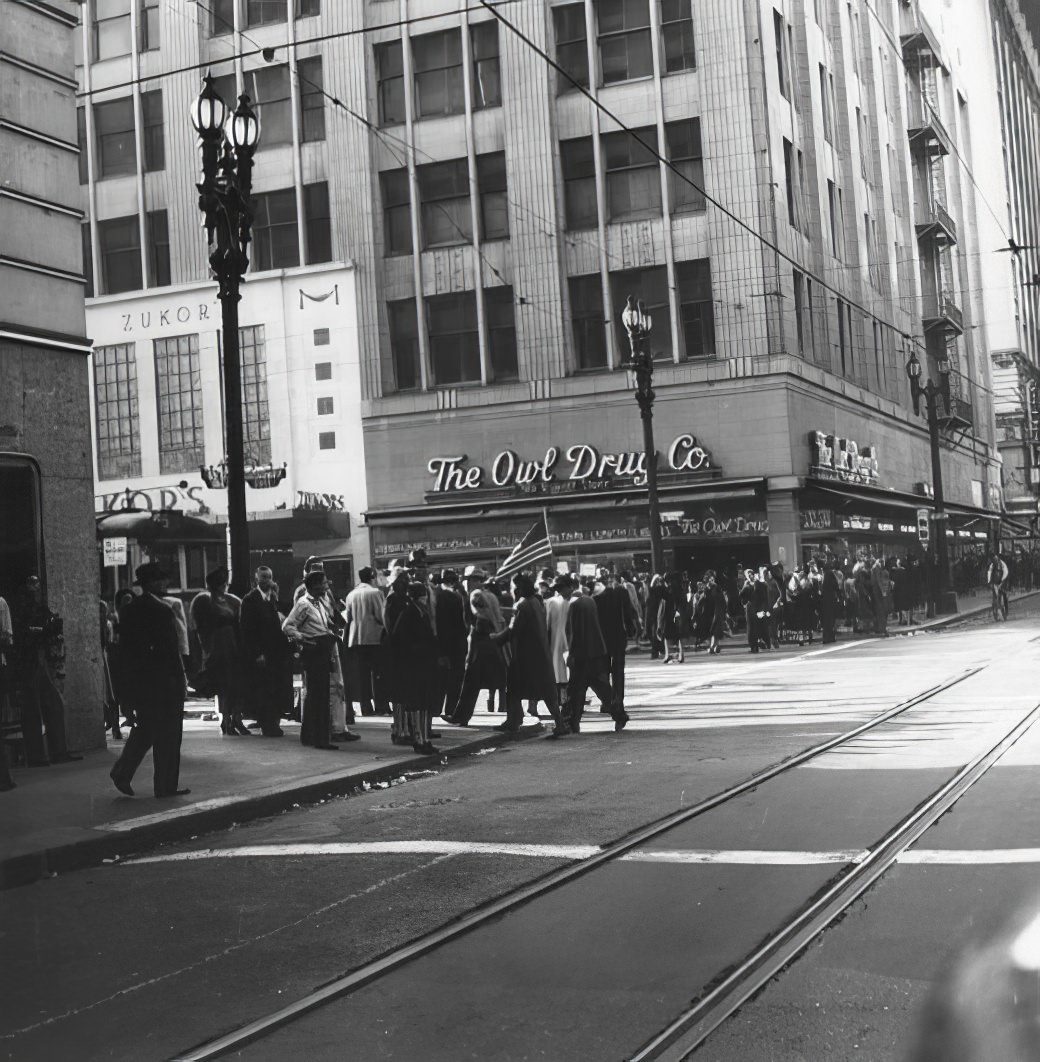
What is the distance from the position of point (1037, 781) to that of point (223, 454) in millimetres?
32203

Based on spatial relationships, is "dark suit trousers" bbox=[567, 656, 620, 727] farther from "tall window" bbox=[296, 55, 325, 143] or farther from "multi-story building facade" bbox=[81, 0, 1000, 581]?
"tall window" bbox=[296, 55, 325, 143]

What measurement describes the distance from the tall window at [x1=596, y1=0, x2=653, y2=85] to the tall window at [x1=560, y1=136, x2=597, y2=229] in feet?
5.94

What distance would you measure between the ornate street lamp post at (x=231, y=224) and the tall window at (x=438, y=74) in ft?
83.4

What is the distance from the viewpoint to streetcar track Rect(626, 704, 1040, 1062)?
503cm

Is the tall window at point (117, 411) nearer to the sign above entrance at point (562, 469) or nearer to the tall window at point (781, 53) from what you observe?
the sign above entrance at point (562, 469)

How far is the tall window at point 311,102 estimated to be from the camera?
40.5 m

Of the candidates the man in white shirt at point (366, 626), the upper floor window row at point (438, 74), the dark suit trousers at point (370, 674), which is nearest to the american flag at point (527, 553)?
the dark suit trousers at point (370, 674)

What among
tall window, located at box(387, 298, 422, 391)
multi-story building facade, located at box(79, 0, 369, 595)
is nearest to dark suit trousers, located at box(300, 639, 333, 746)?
multi-story building facade, located at box(79, 0, 369, 595)

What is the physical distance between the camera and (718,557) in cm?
3772

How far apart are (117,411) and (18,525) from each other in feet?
95.2

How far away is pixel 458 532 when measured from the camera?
39250mm

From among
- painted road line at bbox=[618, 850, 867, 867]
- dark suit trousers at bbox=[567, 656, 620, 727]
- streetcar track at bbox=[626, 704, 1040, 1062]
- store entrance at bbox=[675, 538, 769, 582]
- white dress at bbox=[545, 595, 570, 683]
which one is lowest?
streetcar track at bbox=[626, 704, 1040, 1062]

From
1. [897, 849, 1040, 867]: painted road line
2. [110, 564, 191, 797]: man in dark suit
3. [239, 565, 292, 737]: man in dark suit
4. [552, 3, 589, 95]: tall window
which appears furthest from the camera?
[552, 3, 589, 95]: tall window

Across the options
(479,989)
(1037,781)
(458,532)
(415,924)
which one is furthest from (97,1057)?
(458,532)
